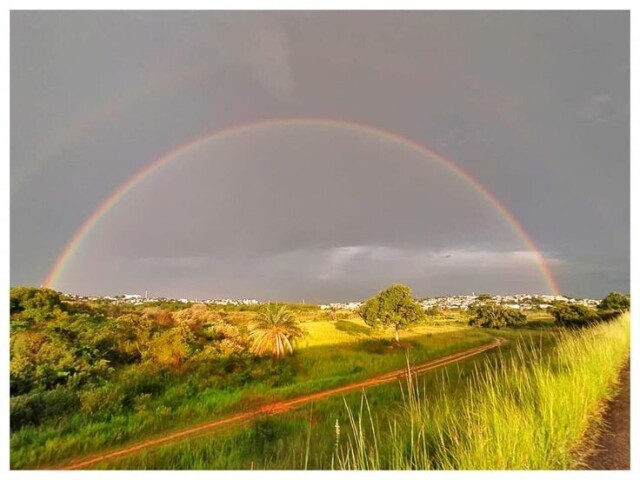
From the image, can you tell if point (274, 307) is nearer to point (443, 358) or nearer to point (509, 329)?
point (443, 358)

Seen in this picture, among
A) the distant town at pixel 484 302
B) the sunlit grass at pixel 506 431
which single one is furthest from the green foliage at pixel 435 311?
the sunlit grass at pixel 506 431

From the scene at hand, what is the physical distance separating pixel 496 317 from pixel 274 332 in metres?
20.8

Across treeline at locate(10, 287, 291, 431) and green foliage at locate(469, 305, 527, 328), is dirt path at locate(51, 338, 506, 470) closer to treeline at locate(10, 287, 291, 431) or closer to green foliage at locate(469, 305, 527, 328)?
treeline at locate(10, 287, 291, 431)

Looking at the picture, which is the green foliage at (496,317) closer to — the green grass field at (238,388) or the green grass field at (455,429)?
the green grass field at (238,388)

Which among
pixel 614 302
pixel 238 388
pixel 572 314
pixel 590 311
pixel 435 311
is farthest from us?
pixel 435 311

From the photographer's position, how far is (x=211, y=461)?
9.00 meters

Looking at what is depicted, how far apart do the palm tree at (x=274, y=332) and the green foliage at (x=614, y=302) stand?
1954 centimetres

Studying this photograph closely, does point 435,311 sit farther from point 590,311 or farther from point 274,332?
point 274,332

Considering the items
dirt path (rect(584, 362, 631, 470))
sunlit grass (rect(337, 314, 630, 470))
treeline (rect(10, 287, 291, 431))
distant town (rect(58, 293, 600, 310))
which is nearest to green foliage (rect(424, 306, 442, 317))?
distant town (rect(58, 293, 600, 310))

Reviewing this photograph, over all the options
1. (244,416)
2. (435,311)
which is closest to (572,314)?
(435,311)

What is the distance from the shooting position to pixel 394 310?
22984 mm
